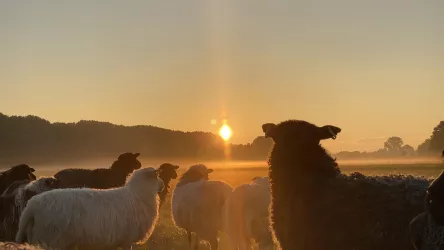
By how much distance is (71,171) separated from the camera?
15.2m

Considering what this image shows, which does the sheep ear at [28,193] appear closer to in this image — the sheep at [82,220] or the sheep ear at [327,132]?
the sheep at [82,220]

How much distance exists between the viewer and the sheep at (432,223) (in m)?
3.73

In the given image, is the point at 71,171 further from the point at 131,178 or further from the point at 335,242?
the point at 335,242

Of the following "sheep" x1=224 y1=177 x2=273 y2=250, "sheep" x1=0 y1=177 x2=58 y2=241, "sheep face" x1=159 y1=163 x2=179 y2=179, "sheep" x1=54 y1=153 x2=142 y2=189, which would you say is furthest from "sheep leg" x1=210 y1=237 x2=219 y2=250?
"sheep" x1=0 y1=177 x2=58 y2=241

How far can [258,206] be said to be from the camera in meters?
12.8

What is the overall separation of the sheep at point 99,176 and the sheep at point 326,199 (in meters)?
8.15

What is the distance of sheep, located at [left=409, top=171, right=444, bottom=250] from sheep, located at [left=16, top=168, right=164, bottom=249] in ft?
23.0

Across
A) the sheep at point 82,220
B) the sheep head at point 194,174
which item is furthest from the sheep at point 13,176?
the sheep head at point 194,174

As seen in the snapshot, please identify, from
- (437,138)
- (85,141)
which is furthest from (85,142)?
(437,138)

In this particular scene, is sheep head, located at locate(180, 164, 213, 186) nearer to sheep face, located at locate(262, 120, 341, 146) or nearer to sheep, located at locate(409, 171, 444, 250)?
sheep face, located at locate(262, 120, 341, 146)

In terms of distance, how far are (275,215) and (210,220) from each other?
21.8 ft

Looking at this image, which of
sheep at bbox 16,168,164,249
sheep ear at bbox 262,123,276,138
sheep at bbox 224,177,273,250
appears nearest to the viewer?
sheep ear at bbox 262,123,276,138

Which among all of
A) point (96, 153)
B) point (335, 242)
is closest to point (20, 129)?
point (96, 153)

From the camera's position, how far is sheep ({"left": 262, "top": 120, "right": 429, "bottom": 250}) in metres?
6.18
